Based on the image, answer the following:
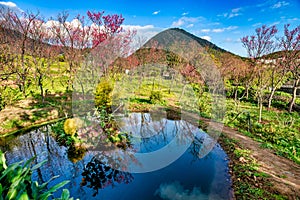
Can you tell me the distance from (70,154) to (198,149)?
3.84 meters

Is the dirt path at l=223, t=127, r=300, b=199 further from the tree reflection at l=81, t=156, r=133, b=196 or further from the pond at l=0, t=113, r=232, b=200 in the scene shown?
the tree reflection at l=81, t=156, r=133, b=196

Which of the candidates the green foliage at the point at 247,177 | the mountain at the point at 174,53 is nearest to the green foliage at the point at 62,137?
the green foliage at the point at 247,177

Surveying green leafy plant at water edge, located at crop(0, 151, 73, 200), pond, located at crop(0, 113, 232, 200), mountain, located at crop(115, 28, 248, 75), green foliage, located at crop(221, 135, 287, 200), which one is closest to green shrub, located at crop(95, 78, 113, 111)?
pond, located at crop(0, 113, 232, 200)

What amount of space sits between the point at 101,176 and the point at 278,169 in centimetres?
447

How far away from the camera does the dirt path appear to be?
3.77 metres

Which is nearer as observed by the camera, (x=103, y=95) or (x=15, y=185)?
(x=15, y=185)

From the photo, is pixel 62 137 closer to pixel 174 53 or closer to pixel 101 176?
pixel 101 176

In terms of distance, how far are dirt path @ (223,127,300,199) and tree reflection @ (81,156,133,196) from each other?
3307 mm

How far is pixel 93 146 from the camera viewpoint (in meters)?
5.35

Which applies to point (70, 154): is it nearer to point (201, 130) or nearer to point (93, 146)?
point (93, 146)

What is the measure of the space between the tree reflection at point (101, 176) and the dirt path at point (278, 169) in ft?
10.9

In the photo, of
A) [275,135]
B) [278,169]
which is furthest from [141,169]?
[275,135]

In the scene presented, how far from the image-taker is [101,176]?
4043 mm

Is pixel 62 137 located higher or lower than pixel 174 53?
lower
